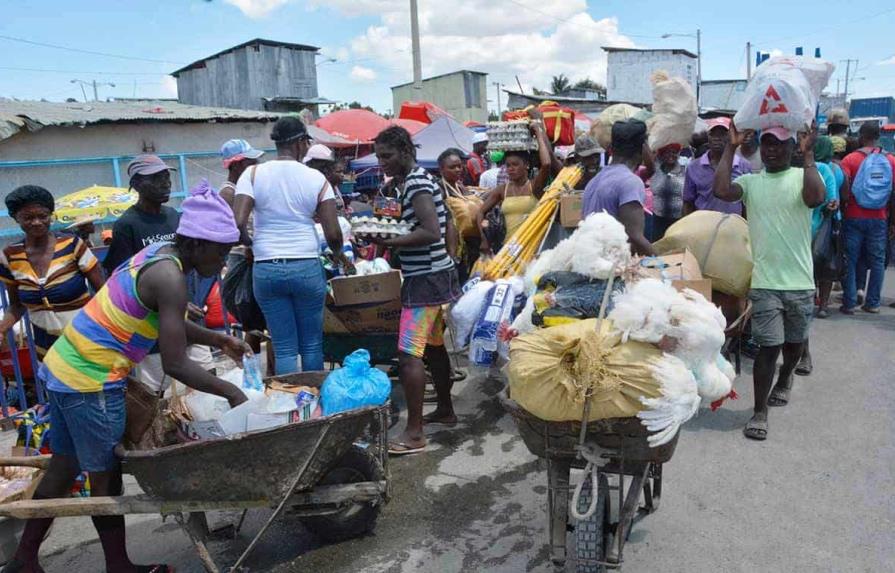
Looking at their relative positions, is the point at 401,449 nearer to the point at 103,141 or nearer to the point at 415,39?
the point at 103,141

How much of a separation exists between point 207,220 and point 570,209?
3.26m

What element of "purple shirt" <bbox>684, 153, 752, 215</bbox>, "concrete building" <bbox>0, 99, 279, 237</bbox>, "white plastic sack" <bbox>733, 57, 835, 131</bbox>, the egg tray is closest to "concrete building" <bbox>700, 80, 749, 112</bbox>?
"concrete building" <bbox>0, 99, 279, 237</bbox>

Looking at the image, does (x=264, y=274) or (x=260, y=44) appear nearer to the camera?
(x=264, y=274)

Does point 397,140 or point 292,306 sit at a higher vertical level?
point 397,140

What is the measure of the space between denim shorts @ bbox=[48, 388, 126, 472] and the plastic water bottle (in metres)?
0.63

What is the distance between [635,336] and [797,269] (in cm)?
249

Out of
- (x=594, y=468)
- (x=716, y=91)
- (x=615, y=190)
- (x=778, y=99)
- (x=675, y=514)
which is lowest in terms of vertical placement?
(x=675, y=514)

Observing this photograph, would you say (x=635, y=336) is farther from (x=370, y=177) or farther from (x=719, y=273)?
(x=370, y=177)

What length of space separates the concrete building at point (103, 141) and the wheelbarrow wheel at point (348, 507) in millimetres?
11693

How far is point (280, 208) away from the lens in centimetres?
413

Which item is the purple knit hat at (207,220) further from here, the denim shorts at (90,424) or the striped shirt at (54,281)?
the striped shirt at (54,281)

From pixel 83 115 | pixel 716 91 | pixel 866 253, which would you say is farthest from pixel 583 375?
pixel 716 91

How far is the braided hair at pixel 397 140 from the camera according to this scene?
163 inches

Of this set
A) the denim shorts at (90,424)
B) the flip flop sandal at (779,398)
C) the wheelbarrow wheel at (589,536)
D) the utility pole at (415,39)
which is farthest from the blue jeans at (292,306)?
the utility pole at (415,39)
